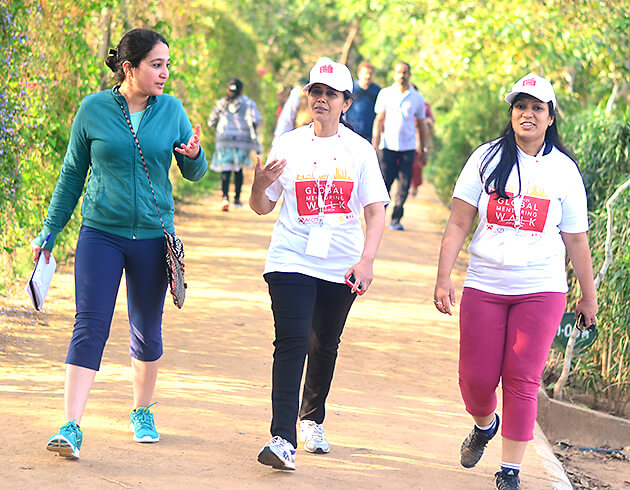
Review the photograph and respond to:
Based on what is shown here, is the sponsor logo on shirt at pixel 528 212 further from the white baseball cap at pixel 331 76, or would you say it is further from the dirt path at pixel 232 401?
the dirt path at pixel 232 401

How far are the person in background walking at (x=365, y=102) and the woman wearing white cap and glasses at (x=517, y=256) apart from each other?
7419 mm

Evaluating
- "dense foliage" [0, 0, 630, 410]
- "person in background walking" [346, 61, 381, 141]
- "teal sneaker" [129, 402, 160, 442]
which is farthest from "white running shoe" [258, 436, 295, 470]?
"person in background walking" [346, 61, 381, 141]

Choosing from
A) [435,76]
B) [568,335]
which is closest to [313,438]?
[568,335]

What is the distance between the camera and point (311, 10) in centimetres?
3061

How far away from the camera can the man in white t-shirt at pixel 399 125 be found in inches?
479

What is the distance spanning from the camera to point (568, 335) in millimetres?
6406

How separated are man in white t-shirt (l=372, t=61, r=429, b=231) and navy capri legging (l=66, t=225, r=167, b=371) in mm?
7842

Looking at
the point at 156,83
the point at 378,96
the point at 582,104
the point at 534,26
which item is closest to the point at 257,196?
the point at 156,83

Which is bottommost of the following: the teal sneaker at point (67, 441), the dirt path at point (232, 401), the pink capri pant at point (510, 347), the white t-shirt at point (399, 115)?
the dirt path at point (232, 401)

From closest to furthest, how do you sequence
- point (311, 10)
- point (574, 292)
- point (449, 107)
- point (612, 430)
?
point (612, 430) → point (574, 292) → point (449, 107) → point (311, 10)

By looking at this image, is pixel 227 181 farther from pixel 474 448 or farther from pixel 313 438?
pixel 474 448

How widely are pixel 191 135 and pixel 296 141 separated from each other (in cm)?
48

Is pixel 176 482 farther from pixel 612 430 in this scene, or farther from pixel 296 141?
pixel 612 430

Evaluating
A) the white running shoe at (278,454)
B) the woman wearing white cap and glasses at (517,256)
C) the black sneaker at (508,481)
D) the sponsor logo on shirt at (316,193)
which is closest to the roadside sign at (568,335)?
the woman wearing white cap and glasses at (517,256)
